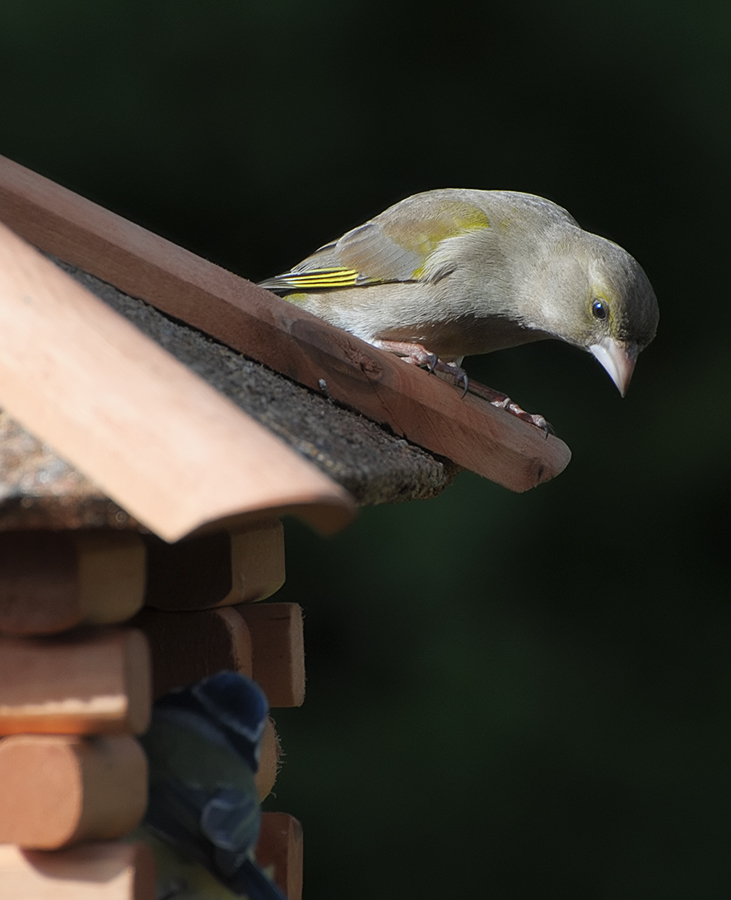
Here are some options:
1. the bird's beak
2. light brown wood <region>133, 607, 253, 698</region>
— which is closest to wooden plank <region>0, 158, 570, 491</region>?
light brown wood <region>133, 607, 253, 698</region>

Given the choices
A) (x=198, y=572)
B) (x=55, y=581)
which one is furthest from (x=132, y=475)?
(x=198, y=572)

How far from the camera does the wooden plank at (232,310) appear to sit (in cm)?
132

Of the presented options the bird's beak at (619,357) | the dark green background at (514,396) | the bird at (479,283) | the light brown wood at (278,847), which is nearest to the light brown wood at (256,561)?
the light brown wood at (278,847)

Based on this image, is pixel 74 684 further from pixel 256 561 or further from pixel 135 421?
pixel 256 561

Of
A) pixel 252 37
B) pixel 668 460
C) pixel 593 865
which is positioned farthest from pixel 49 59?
pixel 593 865

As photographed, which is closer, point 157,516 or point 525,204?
point 157,516

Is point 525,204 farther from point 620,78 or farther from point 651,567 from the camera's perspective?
point 651,567

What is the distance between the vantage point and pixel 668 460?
3283 mm

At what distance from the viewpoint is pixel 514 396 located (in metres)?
3.25

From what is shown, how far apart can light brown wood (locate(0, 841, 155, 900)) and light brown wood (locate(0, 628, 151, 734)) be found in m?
0.11

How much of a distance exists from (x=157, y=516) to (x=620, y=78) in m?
2.78

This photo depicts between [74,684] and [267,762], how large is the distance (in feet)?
1.84

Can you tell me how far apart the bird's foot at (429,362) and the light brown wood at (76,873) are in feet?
2.51

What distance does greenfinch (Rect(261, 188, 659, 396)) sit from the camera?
2234 millimetres
